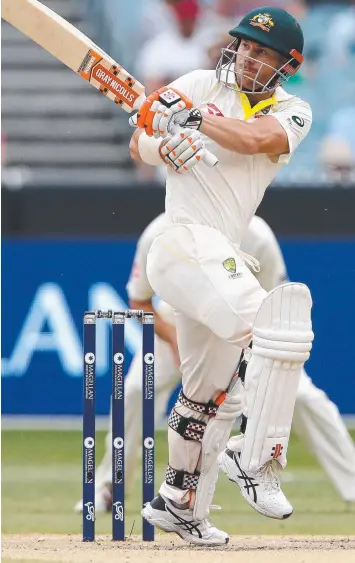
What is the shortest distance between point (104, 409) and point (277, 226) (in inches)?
62.9

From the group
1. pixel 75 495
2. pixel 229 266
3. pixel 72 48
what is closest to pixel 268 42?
pixel 72 48

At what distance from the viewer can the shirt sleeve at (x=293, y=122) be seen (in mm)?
4664

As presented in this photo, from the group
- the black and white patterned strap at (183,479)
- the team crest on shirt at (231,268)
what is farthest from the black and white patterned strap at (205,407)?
the team crest on shirt at (231,268)

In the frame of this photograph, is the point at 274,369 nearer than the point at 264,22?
Yes

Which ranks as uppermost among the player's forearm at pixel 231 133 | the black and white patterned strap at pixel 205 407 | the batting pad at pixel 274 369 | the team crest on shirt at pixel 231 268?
the player's forearm at pixel 231 133

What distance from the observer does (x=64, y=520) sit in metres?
6.07

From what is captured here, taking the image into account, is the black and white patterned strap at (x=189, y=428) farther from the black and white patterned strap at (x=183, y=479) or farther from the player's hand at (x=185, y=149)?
the player's hand at (x=185, y=149)

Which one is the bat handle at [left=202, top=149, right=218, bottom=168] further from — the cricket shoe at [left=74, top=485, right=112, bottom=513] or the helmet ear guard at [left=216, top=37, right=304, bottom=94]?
the cricket shoe at [left=74, top=485, right=112, bottom=513]

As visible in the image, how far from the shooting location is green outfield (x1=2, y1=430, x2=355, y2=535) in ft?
19.4

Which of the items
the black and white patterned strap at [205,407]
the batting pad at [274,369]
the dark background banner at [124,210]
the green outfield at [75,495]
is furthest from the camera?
the dark background banner at [124,210]

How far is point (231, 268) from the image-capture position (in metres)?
4.52

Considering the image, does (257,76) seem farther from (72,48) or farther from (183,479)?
(183,479)

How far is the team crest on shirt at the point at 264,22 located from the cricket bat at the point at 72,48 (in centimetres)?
47

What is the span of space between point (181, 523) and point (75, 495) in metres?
1.97
